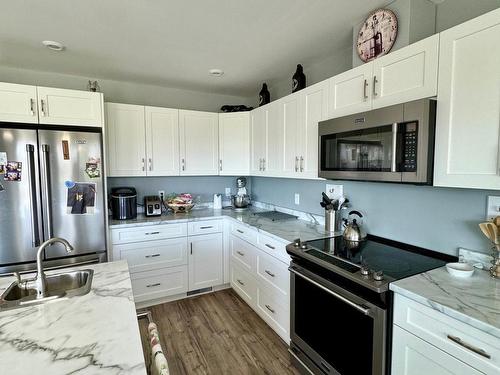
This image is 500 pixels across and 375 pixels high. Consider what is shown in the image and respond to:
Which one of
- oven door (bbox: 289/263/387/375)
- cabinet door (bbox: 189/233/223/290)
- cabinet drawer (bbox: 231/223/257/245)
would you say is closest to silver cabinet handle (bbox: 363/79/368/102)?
oven door (bbox: 289/263/387/375)

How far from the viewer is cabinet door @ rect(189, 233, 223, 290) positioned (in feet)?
9.93

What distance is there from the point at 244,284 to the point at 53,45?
9.03 feet

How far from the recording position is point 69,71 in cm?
279

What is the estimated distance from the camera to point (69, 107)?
2.40 metres

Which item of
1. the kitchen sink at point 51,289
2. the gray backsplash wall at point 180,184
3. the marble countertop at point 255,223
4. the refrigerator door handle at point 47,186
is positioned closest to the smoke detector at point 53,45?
the refrigerator door handle at point 47,186

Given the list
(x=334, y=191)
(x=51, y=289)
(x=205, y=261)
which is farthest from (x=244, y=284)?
(x=51, y=289)

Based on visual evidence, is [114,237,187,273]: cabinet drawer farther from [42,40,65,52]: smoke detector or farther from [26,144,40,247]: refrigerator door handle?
[42,40,65,52]: smoke detector

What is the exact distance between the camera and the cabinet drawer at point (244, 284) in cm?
264

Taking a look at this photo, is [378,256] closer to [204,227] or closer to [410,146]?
[410,146]

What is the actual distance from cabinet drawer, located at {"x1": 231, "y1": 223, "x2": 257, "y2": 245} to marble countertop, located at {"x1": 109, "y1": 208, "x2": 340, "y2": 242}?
67 millimetres

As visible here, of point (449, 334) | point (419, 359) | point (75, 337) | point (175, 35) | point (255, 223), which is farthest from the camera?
point (255, 223)

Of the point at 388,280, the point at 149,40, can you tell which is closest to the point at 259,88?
the point at 149,40

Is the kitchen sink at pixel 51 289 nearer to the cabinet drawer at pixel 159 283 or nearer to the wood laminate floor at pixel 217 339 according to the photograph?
the wood laminate floor at pixel 217 339

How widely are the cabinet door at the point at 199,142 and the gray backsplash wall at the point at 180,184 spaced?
0.92 ft
